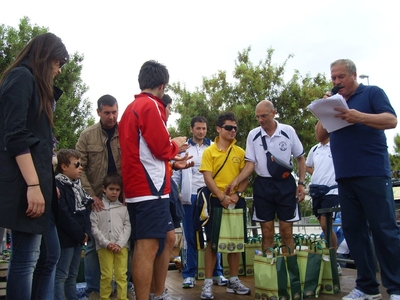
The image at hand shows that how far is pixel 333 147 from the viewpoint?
4.47 m

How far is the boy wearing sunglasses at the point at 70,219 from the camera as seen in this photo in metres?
4.09

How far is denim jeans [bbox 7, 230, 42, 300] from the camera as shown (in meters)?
2.76

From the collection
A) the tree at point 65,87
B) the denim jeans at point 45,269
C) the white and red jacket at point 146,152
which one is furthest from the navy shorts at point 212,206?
the tree at point 65,87

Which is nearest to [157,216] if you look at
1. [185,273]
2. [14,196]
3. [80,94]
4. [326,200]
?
[14,196]

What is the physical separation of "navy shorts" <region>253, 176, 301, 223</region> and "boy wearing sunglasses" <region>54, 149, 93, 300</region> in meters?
1.84

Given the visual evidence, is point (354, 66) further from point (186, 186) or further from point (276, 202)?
point (186, 186)

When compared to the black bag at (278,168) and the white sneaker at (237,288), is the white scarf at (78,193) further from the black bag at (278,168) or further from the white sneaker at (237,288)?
the black bag at (278,168)

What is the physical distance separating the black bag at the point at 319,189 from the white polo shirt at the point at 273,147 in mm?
1374

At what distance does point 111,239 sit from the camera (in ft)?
15.2

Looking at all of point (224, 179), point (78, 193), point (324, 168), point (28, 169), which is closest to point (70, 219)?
point (78, 193)

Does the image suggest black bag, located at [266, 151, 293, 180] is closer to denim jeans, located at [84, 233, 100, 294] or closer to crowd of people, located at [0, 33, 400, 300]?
crowd of people, located at [0, 33, 400, 300]

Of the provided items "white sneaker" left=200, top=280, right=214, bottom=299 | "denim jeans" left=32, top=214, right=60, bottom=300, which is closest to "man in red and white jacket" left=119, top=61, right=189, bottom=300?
"denim jeans" left=32, top=214, right=60, bottom=300

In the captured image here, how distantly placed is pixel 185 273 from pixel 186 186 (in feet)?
3.65

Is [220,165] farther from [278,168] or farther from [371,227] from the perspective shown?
[371,227]
